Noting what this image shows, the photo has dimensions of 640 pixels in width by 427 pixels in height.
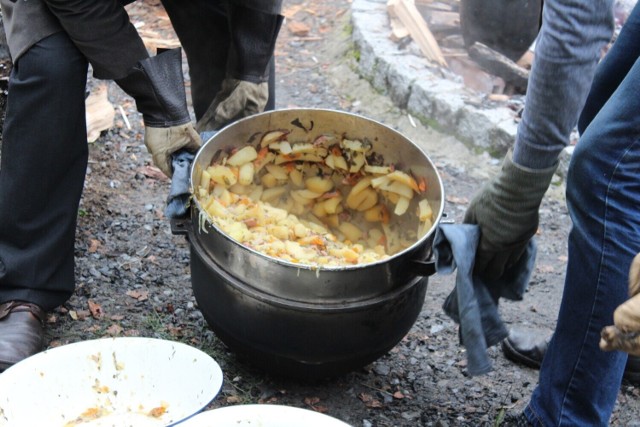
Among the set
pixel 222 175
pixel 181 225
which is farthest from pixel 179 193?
pixel 222 175

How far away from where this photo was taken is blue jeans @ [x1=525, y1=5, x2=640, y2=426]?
2.07 metres

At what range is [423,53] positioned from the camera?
17.3 ft

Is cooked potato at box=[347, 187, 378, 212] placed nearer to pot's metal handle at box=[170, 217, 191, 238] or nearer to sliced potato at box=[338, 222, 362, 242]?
sliced potato at box=[338, 222, 362, 242]

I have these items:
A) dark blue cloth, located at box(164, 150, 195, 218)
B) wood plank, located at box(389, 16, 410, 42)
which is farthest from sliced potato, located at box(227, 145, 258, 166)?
wood plank, located at box(389, 16, 410, 42)

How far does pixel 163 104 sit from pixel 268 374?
40.7 inches

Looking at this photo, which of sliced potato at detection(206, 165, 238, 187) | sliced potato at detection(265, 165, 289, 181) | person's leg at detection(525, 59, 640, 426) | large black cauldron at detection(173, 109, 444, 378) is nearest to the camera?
person's leg at detection(525, 59, 640, 426)

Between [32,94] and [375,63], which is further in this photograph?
[375,63]

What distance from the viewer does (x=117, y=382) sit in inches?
92.6

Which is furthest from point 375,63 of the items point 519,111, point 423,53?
point 519,111

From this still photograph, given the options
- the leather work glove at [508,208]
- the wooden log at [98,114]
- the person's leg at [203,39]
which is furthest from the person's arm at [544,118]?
the wooden log at [98,114]

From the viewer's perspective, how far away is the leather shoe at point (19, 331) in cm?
271

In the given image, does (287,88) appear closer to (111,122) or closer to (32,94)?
(111,122)

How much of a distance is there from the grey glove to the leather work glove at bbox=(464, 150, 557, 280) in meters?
1.19

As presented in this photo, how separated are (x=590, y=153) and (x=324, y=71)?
12.6 feet
